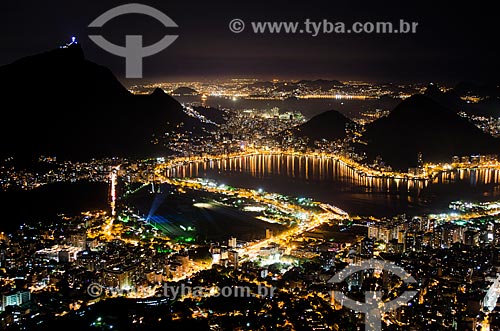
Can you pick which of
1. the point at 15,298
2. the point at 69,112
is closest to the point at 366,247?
the point at 15,298

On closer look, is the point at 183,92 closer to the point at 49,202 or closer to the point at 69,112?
the point at 69,112

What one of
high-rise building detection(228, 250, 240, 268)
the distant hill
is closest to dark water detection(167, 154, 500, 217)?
high-rise building detection(228, 250, 240, 268)

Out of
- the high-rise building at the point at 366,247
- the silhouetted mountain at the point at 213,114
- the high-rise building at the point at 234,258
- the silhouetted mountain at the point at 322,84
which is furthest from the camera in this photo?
the silhouetted mountain at the point at 322,84

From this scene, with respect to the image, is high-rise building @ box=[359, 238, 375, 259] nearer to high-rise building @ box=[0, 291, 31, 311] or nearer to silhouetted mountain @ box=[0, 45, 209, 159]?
high-rise building @ box=[0, 291, 31, 311]

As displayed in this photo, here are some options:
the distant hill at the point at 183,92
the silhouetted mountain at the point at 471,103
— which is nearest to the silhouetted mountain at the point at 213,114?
the distant hill at the point at 183,92

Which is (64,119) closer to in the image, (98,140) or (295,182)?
(98,140)

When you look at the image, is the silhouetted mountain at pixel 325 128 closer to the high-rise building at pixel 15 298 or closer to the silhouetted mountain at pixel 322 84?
the high-rise building at pixel 15 298

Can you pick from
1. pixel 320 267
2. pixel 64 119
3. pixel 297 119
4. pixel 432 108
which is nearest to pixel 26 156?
pixel 64 119
